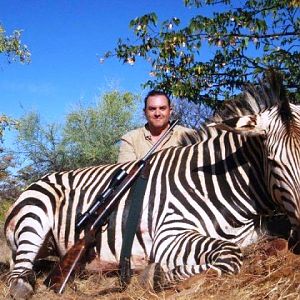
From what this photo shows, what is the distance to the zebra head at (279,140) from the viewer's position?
8.63 feet

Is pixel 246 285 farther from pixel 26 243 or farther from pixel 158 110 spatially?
pixel 158 110

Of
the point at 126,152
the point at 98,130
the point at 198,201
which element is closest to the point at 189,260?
the point at 198,201

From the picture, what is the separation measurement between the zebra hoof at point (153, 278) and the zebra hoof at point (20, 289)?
2.73 feet

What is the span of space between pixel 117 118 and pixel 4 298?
1155 cm

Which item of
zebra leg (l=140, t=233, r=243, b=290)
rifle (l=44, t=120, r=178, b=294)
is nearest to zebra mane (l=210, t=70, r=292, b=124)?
rifle (l=44, t=120, r=178, b=294)

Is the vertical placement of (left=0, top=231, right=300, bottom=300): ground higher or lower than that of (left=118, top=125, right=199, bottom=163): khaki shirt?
lower

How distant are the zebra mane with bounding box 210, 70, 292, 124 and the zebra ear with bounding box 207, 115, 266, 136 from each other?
147 mm

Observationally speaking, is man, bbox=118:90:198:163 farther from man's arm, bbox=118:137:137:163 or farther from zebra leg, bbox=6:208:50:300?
zebra leg, bbox=6:208:50:300

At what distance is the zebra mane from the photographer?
2.84m

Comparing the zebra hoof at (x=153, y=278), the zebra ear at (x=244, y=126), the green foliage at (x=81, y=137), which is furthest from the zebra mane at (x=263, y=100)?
the green foliage at (x=81, y=137)

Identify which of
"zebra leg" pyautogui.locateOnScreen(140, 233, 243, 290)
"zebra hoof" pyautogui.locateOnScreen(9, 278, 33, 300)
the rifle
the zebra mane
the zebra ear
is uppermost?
the zebra mane

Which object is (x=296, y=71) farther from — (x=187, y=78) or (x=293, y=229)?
(x=293, y=229)

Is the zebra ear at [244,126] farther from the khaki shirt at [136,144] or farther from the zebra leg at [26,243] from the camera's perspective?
the khaki shirt at [136,144]

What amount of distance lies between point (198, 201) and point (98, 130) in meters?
11.0
